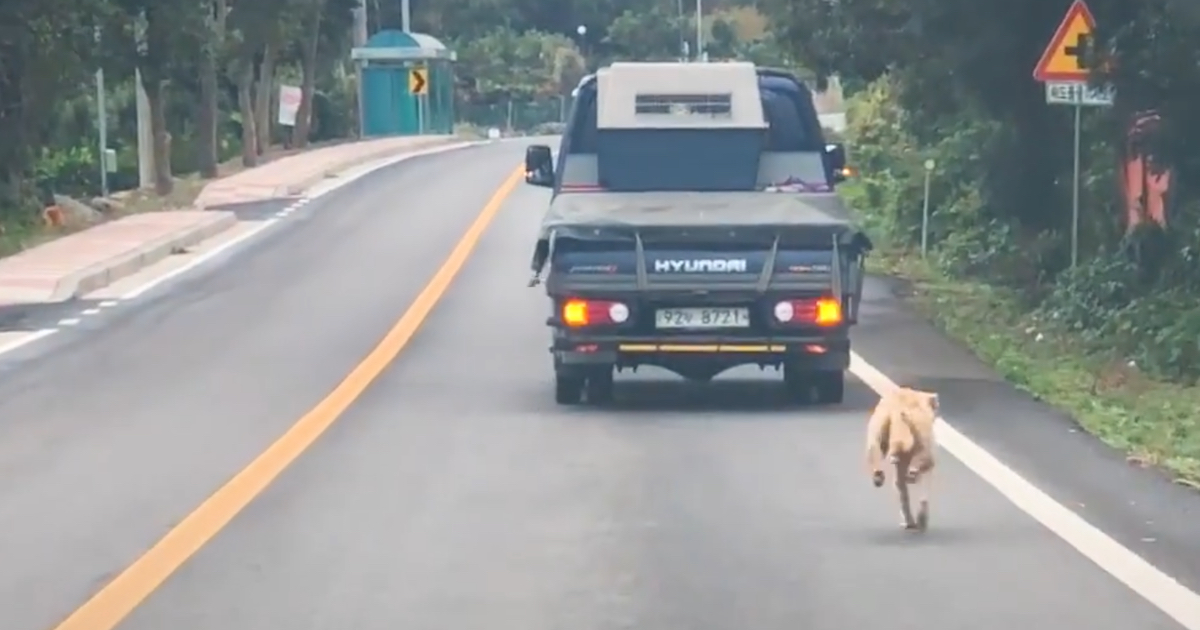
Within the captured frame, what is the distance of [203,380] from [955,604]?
10043mm

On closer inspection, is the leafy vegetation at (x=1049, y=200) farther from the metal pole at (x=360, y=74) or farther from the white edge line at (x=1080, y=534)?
the metal pole at (x=360, y=74)

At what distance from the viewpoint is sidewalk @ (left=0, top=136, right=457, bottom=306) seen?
27.8 meters

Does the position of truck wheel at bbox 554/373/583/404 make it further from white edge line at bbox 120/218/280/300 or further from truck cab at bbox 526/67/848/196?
white edge line at bbox 120/218/280/300

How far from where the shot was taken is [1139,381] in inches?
739

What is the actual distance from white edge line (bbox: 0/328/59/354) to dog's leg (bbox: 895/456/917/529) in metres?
11.5

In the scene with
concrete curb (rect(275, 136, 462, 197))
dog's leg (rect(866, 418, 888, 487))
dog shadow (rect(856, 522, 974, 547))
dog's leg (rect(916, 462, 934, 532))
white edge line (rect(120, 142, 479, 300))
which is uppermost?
dog's leg (rect(866, 418, 888, 487))

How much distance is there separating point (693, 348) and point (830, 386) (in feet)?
4.04

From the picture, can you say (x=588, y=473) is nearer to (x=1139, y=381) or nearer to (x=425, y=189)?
(x=1139, y=381)

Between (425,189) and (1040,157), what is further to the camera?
(425,189)

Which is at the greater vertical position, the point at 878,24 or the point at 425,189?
the point at 878,24

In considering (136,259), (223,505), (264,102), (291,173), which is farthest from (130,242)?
(264,102)

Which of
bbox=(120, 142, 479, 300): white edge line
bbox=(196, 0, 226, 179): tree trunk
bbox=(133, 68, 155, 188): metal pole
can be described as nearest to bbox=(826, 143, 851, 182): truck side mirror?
bbox=(120, 142, 479, 300): white edge line

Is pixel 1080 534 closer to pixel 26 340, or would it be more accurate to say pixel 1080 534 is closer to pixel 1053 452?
pixel 1053 452

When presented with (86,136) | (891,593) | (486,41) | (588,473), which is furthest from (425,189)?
(486,41)
